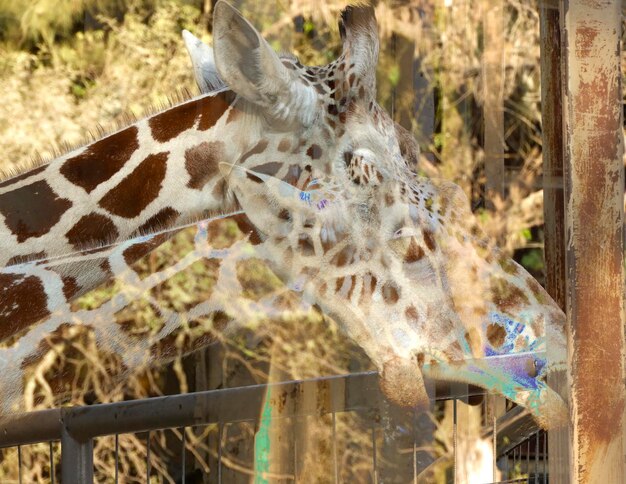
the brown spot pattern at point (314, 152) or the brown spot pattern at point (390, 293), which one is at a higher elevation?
the brown spot pattern at point (314, 152)

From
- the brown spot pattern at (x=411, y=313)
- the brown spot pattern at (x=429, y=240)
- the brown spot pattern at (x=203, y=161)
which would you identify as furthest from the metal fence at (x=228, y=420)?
the brown spot pattern at (x=203, y=161)

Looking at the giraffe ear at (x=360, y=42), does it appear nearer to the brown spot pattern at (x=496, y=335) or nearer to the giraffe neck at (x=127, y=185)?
the giraffe neck at (x=127, y=185)

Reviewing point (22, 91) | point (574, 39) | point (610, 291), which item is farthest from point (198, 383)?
point (574, 39)

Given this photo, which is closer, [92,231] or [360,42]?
[92,231]

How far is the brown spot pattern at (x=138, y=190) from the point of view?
1.62 meters

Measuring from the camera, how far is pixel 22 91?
1.64 m

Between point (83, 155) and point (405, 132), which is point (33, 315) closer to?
point (83, 155)

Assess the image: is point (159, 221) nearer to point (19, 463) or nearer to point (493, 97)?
point (19, 463)

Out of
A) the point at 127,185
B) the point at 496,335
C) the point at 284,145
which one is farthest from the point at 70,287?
the point at 496,335

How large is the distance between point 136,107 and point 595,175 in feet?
2.39

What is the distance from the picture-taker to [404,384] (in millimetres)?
1682

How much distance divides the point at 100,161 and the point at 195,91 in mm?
189

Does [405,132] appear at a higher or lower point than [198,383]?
higher

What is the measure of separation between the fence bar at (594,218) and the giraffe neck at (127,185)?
0.53m
